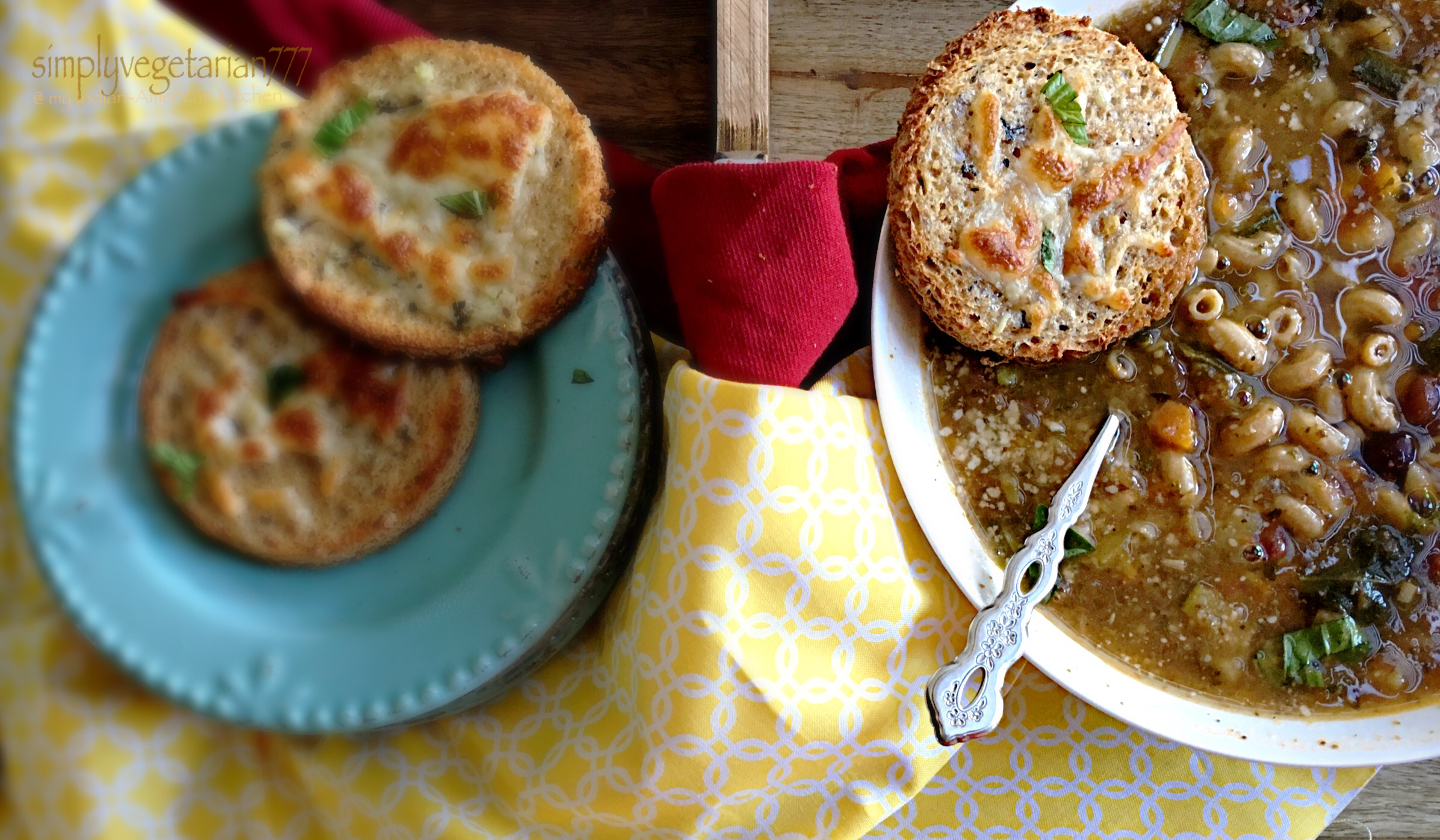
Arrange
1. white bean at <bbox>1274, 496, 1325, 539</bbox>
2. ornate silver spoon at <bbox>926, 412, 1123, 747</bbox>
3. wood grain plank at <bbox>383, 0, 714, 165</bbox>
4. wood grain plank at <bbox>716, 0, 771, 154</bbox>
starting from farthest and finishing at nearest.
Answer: wood grain plank at <bbox>383, 0, 714, 165</bbox>
wood grain plank at <bbox>716, 0, 771, 154</bbox>
white bean at <bbox>1274, 496, 1325, 539</bbox>
ornate silver spoon at <bbox>926, 412, 1123, 747</bbox>

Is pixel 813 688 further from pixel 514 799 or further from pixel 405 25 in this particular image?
pixel 405 25

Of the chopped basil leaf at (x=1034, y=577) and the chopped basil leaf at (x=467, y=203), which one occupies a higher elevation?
the chopped basil leaf at (x=467, y=203)

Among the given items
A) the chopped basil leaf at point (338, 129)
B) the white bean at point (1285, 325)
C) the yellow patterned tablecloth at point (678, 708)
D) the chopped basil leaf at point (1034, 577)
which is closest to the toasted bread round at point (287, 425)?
the chopped basil leaf at point (338, 129)

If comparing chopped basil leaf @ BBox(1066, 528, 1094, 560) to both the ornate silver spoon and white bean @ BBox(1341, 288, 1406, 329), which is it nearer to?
the ornate silver spoon

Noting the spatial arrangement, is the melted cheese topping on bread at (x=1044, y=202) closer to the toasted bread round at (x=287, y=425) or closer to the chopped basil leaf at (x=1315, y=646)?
the chopped basil leaf at (x=1315, y=646)

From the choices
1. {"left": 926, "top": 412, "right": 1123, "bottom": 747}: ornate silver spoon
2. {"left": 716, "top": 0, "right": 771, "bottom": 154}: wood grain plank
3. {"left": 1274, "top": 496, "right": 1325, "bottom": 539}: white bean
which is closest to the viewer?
{"left": 926, "top": 412, "right": 1123, "bottom": 747}: ornate silver spoon

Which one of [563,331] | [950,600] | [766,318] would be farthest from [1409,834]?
[563,331]

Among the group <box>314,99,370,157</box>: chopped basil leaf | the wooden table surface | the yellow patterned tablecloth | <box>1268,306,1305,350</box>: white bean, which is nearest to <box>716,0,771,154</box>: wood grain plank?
the wooden table surface
